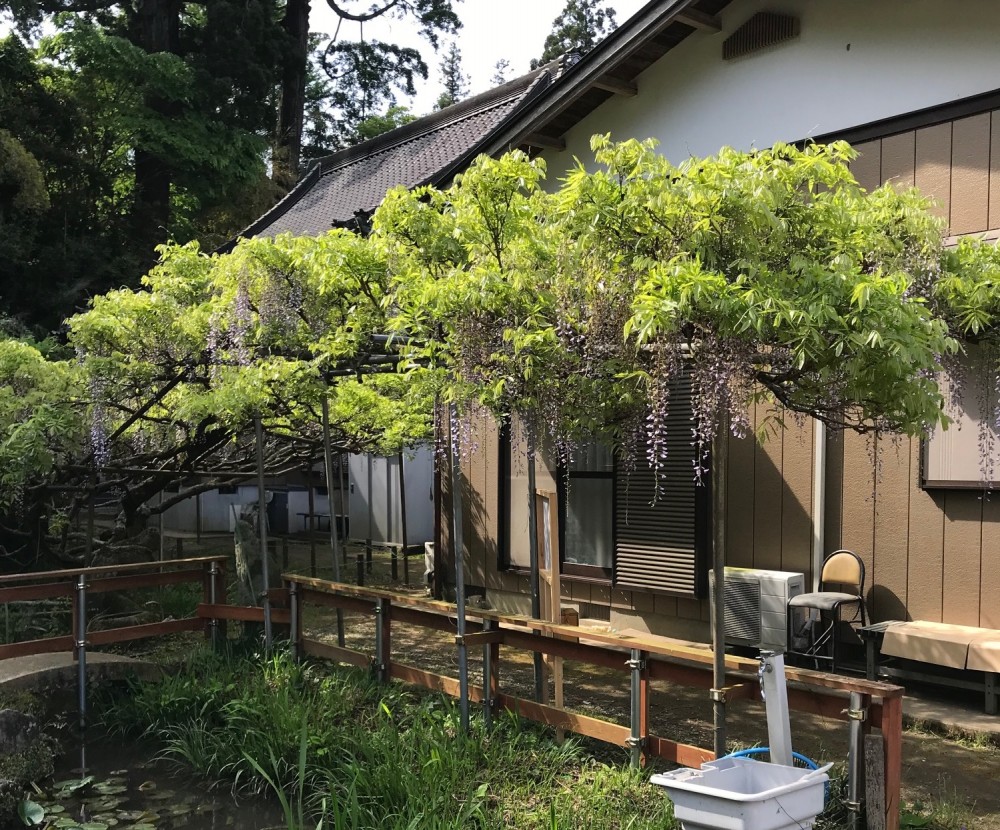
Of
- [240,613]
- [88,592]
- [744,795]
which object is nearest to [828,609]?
[744,795]

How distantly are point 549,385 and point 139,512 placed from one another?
23.1 ft

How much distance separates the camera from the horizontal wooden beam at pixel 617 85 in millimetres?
8023

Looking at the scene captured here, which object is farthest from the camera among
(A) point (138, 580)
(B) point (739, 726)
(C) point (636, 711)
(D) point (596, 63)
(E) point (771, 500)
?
(D) point (596, 63)

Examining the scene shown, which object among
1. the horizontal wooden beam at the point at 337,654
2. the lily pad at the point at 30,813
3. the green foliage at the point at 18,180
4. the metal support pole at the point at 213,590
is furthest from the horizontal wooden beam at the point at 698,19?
the green foliage at the point at 18,180

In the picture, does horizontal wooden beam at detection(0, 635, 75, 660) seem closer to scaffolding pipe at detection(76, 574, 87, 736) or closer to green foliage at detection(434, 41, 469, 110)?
scaffolding pipe at detection(76, 574, 87, 736)

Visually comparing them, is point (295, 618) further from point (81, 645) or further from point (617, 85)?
point (617, 85)

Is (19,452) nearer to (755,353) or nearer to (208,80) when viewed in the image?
(755,353)

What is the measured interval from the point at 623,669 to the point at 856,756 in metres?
1.41

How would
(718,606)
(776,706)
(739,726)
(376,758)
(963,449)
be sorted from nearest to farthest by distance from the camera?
(776,706)
(718,606)
(376,758)
(739,726)
(963,449)

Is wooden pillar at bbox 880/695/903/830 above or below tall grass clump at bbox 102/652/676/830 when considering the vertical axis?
above

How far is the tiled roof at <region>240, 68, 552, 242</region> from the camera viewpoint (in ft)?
44.3

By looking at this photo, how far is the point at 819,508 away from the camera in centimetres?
714

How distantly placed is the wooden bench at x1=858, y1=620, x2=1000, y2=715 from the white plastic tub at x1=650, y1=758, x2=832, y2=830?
2981 millimetres

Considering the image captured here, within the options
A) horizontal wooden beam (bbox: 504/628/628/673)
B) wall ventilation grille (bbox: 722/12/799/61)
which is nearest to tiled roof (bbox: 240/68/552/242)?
wall ventilation grille (bbox: 722/12/799/61)
